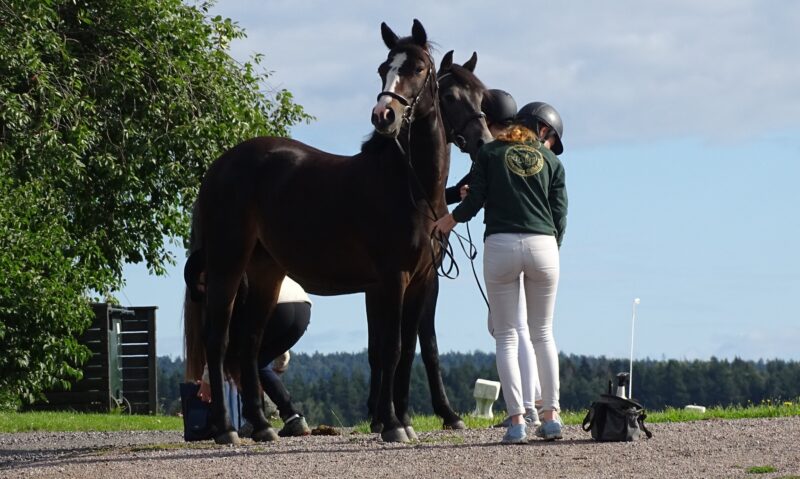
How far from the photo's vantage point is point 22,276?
885 inches

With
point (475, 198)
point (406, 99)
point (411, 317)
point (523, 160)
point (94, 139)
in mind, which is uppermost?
point (94, 139)

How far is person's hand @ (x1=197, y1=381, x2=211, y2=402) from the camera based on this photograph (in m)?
10.9

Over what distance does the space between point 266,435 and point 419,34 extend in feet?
11.2

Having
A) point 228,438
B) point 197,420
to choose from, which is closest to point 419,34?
point 228,438

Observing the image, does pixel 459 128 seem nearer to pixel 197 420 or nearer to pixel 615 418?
pixel 615 418

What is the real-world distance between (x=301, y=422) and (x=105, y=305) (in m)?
15.9

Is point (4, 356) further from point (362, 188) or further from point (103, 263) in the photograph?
point (362, 188)

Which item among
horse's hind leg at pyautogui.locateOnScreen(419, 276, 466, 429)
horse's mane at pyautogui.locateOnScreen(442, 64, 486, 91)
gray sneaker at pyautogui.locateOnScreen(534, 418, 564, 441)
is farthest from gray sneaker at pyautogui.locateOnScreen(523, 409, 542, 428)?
horse's mane at pyautogui.locateOnScreen(442, 64, 486, 91)

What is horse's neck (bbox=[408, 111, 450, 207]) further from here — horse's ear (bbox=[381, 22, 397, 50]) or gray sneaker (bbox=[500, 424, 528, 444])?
gray sneaker (bbox=[500, 424, 528, 444])

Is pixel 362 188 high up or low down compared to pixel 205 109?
down

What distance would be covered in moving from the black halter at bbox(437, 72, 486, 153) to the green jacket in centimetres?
90

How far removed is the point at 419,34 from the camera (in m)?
9.62

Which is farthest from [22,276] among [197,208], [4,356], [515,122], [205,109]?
[515,122]

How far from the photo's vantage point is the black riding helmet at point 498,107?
10.5m
